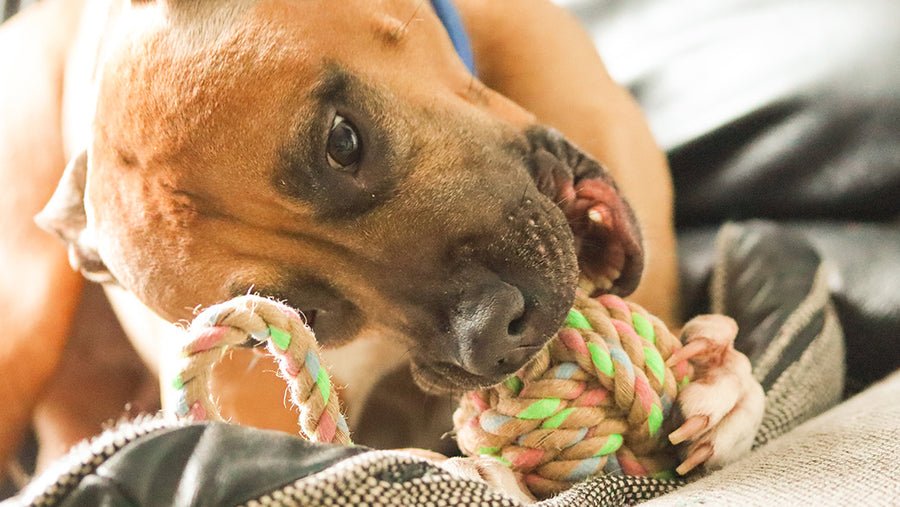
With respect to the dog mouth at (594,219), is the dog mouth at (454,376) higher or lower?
lower

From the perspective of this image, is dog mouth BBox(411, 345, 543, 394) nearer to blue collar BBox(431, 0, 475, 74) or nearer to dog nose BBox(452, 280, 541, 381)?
dog nose BBox(452, 280, 541, 381)

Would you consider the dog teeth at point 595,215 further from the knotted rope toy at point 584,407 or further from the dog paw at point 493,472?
the dog paw at point 493,472

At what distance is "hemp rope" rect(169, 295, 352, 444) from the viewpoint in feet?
1.88

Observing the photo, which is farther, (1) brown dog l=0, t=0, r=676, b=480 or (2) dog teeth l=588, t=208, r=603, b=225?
(2) dog teeth l=588, t=208, r=603, b=225

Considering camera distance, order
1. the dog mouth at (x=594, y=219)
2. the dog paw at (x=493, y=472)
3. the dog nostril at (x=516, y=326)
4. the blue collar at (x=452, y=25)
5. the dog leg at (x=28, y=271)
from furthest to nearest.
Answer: the dog leg at (x=28, y=271) < the blue collar at (x=452, y=25) < the dog mouth at (x=594, y=219) < the dog nostril at (x=516, y=326) < the dog paw at (x=493, y=472)

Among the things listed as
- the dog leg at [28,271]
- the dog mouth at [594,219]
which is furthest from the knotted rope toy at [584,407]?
the dog leg at [28,271]

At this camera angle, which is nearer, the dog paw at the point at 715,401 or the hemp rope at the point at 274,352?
the hemp rope at the point at 274,352

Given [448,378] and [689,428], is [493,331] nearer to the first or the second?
[448,378]

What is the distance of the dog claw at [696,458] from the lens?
832 mm

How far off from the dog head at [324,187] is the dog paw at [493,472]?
101 mm

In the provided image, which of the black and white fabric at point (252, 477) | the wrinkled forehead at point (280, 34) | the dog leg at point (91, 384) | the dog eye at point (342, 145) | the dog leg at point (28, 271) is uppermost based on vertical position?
the wrinkled forehead at point (280, 34)

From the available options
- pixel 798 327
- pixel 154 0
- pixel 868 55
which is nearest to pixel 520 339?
pixel 798 327

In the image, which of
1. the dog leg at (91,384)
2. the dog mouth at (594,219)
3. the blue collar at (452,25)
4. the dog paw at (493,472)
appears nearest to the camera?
the dog paw at (493,472)

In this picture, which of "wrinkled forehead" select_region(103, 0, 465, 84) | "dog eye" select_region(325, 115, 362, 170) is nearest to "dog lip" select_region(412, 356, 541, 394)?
"dog eye" select_region(325, 115, 362, 170)
